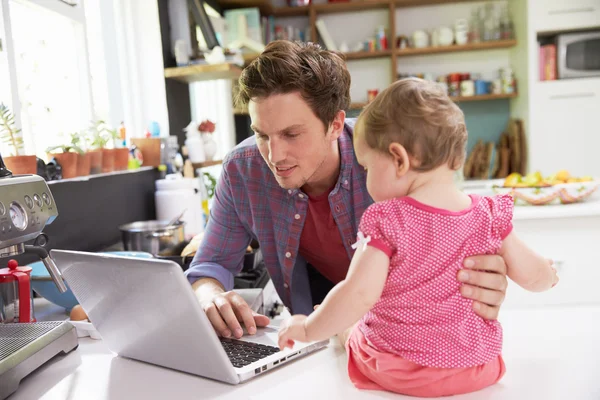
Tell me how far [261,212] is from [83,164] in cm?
75

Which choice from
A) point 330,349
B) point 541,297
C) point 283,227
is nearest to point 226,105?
point 541,297

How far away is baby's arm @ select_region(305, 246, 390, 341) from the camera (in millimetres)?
770

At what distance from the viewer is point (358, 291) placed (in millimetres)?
768

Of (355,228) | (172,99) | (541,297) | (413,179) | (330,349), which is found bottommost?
(541,297)

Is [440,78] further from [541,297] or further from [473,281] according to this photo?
[473,281]

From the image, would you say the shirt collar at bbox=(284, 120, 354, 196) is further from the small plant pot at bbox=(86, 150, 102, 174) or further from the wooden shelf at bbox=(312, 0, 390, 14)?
the wooden shelf at bbox=(312, 0, 390, 14)

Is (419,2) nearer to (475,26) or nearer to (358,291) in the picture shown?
(475,26)

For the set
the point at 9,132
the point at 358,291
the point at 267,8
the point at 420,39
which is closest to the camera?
the point at 358,291

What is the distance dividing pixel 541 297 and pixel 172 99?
2.01 meters

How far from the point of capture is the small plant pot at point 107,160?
6.88 ft

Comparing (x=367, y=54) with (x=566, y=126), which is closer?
(x=566, y=126)

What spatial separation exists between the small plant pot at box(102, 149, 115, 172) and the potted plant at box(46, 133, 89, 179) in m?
0.18

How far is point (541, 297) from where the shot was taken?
262cm

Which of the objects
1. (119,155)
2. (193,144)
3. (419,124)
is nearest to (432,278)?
(419,124)
